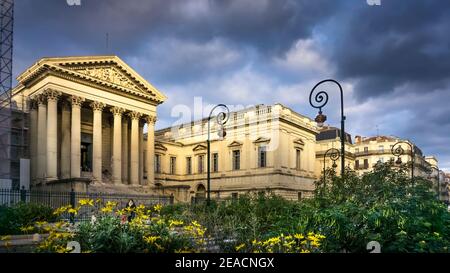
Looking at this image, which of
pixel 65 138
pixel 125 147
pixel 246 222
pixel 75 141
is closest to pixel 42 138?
pixel 65 138

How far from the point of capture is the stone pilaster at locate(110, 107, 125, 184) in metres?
33.8

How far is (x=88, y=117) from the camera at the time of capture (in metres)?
35.9

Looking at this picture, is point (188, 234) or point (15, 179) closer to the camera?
point (188, 234)

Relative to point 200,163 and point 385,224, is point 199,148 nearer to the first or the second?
point 200,163

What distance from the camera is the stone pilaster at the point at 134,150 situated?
35812 millimetres

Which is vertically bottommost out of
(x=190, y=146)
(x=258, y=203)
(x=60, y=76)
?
(x=258, y=203)

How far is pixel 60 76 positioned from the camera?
29188 millimetres

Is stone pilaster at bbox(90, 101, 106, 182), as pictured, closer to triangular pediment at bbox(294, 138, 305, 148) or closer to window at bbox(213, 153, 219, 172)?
window at bbox(213, 153, 219, 172)

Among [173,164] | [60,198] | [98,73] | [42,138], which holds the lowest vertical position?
[60,198]

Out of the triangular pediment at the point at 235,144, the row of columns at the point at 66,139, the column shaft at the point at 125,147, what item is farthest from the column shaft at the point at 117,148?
the triangular pediment at the point at 235,144

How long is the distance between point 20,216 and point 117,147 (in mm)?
21299
